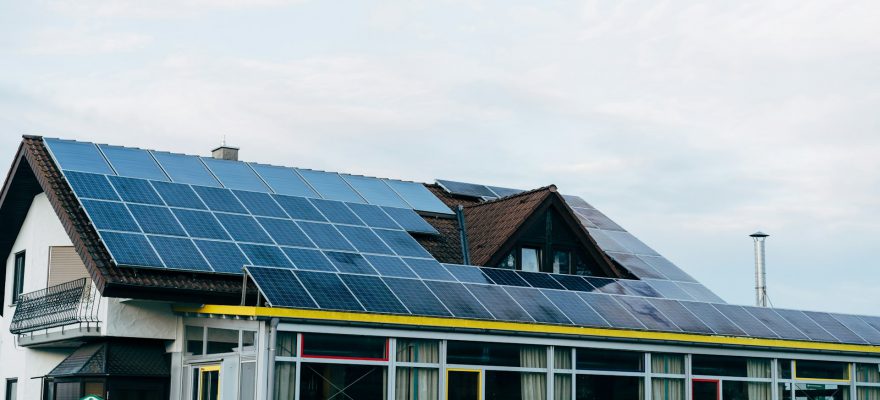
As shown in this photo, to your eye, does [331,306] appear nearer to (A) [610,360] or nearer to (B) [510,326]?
(B) [510,326]

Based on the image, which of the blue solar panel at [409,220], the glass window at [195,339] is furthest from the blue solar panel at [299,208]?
the glass window at [195,339]

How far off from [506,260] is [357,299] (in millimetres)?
9375

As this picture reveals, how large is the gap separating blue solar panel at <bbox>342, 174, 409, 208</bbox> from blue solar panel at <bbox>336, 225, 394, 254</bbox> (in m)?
3.09

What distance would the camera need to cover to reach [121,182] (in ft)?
96.3

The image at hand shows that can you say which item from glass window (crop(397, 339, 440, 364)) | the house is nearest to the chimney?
the house

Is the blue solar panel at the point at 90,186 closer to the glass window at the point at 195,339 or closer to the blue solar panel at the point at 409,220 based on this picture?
the glass window at the point at 195,339

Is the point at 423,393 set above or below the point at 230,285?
below

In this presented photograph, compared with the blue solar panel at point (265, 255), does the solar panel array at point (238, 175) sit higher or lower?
higher

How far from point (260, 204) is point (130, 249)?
5.32m

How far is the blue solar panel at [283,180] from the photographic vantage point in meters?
32.8

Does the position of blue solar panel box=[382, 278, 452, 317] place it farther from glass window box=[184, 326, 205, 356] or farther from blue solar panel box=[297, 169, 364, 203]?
blue solar panel box=[297, 169, 364, 203]

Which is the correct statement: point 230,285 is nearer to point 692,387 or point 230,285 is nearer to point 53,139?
point 53,139

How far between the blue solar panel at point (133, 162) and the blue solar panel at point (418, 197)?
7.43 metres

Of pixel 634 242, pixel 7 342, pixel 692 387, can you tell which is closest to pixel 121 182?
pixel 7 342
